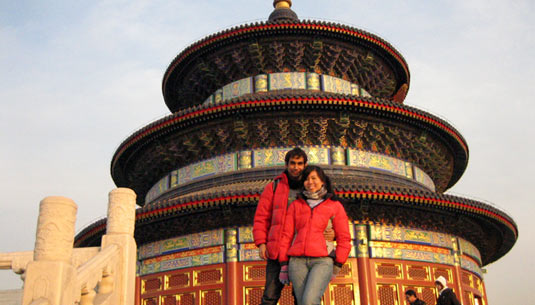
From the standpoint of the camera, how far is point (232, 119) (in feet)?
59.0

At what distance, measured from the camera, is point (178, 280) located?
15.8 metres

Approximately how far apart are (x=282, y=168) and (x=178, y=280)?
191 inches

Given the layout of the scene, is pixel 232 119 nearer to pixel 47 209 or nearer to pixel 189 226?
pixel 189 226

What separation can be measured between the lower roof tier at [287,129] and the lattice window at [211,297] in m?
5.21

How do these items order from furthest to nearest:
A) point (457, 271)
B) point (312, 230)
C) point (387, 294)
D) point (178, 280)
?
point (457, 271) < point (178, 280) < point (387, 294) < point (312, 230)

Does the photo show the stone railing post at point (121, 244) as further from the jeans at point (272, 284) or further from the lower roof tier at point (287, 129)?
the lower roof tier at point (287, 129)

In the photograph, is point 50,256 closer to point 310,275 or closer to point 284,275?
point 284,275

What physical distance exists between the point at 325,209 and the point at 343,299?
1031 cm

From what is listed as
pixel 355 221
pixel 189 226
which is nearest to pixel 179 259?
pixel 189 226

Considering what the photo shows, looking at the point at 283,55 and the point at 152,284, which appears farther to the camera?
the point at 283,55

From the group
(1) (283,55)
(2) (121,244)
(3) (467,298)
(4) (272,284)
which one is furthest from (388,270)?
(4) (272,284)

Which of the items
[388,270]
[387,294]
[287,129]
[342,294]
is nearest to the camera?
[342,294]

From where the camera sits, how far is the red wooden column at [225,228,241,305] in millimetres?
14672

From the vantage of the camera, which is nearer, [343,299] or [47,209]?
[47,209]
